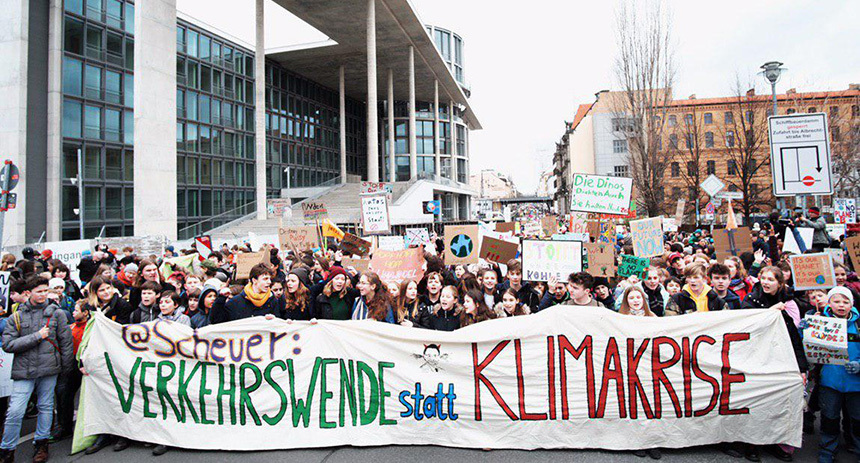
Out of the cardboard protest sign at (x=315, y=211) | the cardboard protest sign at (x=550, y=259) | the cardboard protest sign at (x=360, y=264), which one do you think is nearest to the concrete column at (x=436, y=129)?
the cardboard protest sign at (x=315, y=211)

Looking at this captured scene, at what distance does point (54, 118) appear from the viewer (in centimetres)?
2825

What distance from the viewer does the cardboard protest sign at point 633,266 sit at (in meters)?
7.01

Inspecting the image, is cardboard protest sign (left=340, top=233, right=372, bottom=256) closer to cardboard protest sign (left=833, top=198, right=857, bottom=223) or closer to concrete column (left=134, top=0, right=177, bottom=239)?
concrete column (left=134, top=0, right=177, bottom=239)

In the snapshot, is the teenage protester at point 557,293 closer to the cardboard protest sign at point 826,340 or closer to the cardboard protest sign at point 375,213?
the cardboard protest sign at point 826,340

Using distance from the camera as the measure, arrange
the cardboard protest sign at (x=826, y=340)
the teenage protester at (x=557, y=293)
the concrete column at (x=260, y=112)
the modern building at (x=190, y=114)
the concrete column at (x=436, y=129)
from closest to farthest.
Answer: the cardboard protest sign at (x=826, y=340) → the teenage protester at (x=557, y=293) → the modern building at (x=190, y=114) → the concrete column at (x=260, y=112) → the concrete column at (x=436, y=129)

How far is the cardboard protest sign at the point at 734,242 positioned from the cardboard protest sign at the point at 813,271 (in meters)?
4.67

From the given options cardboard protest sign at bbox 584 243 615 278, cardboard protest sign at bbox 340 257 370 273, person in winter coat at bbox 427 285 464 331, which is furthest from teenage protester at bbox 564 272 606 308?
cardboard protest sign at bbox 340 257 370 273

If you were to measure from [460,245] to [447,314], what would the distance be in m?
4.43

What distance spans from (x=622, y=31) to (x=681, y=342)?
28.3 m

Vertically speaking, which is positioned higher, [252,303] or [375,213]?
[375,213]

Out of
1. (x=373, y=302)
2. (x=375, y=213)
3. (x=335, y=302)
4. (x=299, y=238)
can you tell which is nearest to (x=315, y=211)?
(x=299, y=238)

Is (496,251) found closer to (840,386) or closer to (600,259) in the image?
(600,259)

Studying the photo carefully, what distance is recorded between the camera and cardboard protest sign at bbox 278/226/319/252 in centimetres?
1394

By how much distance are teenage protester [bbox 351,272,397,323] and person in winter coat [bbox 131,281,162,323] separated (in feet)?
7.36
